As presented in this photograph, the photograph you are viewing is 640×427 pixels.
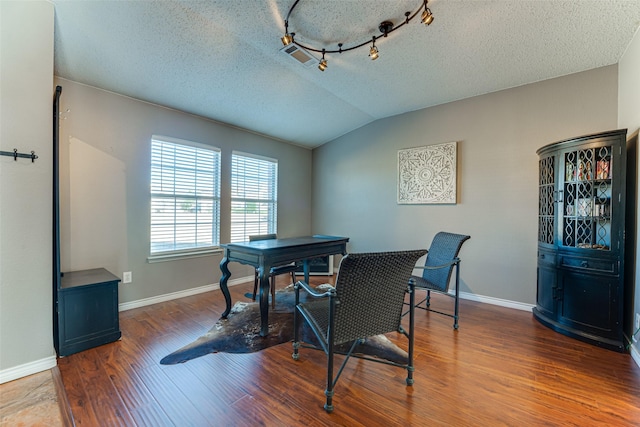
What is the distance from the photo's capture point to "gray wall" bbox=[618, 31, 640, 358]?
2244 mm

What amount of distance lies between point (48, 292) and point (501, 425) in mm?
3090

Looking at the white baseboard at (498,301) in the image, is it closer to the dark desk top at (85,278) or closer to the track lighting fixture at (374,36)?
the track lighting fixture at (374,36)

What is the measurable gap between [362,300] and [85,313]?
7.51 ft

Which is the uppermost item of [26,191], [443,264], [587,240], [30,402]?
[26,191]

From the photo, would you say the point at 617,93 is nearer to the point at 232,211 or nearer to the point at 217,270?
the point at 232,211

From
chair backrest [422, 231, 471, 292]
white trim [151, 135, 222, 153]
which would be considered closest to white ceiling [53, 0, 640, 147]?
white trim [151, 135, 222, 153]

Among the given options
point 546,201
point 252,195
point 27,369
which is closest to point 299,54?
point 252,195

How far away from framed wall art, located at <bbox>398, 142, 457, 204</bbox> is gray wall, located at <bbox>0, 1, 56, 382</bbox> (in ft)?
13.1

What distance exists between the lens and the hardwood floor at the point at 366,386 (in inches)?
61.0

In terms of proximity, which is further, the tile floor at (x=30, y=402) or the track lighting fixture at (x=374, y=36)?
the track lighting fixture at (x=374, y=36)

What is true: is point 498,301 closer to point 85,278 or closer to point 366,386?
point 366,386

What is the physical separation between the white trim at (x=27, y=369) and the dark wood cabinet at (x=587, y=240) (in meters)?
4.35

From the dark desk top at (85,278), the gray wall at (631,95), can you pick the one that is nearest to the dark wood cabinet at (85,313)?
the dark desk top at (85,278)

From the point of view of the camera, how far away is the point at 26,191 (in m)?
1.89
